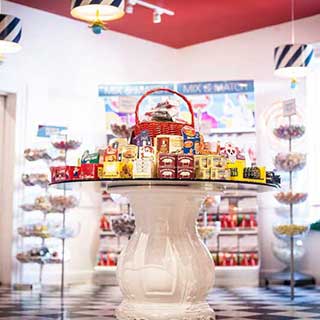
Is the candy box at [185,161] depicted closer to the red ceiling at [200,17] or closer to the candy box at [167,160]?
the candy box at [167,160]

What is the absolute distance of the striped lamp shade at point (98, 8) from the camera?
5456mm

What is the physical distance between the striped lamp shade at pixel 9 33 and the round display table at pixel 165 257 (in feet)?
10.9

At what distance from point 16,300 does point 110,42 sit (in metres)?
4.08

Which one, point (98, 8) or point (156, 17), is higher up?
point (156, 17)

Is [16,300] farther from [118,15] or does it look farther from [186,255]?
[186,255]

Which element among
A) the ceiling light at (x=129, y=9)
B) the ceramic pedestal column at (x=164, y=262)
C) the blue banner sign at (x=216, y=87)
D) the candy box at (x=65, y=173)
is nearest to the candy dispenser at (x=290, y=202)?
the blue banner sign at (x=216, y=87)

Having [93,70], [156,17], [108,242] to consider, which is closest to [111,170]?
[156,17]

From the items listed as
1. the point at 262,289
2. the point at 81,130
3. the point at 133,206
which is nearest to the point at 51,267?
the point at 81,130

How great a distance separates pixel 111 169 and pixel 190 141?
0.42 m

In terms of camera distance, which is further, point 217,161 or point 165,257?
point 165,257

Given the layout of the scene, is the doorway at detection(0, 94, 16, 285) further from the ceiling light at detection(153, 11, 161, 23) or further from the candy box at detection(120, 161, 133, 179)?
the candy box at detection(120, 161, 133, 179)

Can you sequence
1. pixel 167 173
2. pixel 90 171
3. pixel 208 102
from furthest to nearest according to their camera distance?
1. pixel 208 102
2. pixel 90 171
3. pixel 167 173

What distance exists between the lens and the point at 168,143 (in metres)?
3.42

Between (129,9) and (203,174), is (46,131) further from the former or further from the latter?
(203,174)
